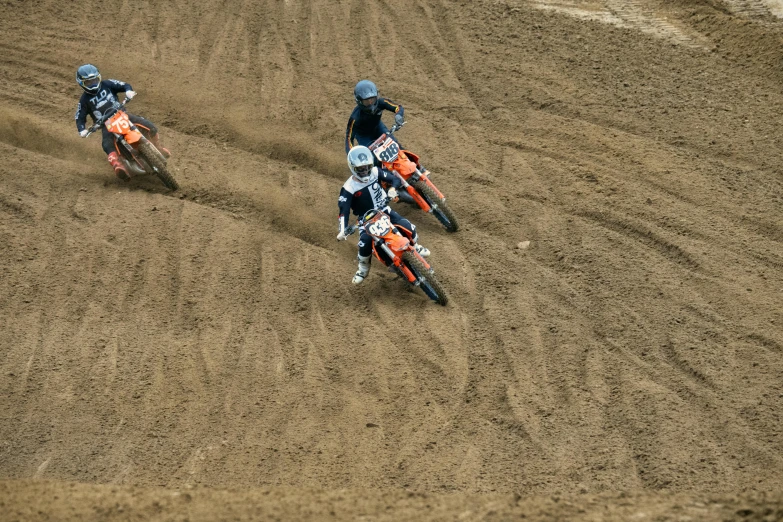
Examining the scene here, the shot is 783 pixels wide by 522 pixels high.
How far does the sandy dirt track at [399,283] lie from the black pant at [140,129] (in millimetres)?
636

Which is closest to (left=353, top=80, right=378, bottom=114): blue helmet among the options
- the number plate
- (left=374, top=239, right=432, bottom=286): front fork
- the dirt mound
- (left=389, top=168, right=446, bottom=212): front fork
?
(left=389, top=168, right=446, bottom=212): front fork

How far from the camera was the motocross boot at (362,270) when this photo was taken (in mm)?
10898

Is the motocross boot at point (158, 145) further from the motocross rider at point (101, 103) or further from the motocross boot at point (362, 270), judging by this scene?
the motocross boot at point (362, 270)

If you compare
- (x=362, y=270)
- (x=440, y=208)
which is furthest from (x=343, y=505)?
(x=440, y=208)

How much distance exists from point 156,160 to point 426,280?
5.21 metres

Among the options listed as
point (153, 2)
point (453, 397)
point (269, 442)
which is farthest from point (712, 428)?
point (153, 2)

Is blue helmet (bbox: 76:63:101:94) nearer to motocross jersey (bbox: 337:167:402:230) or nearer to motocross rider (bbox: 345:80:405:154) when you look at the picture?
motocross rider (bbox: 345:80:405:154)

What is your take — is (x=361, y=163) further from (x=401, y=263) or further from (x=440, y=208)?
(x=440, y=208)

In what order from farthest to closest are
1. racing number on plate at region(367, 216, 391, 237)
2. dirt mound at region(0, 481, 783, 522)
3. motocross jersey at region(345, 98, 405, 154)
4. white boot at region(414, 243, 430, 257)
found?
motocross jersey at region(345, 98, 405, 154) < white boot at region(414, 243, 430, 257) < racing number on plate at region(367, 216, 391, 237) < dirt mound at region(0, 481, 783, 522)

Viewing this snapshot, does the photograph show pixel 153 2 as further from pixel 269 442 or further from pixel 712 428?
pixel 712 428

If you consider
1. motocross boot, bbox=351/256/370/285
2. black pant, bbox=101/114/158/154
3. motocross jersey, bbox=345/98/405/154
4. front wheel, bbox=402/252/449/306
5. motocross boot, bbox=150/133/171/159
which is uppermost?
motocross jersey, bbox=345/98/405/154

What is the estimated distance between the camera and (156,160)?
517 inches

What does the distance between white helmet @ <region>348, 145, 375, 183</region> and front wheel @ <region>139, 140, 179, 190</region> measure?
12.8 feet

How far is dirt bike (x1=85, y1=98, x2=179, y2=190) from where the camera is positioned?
13016 mm
